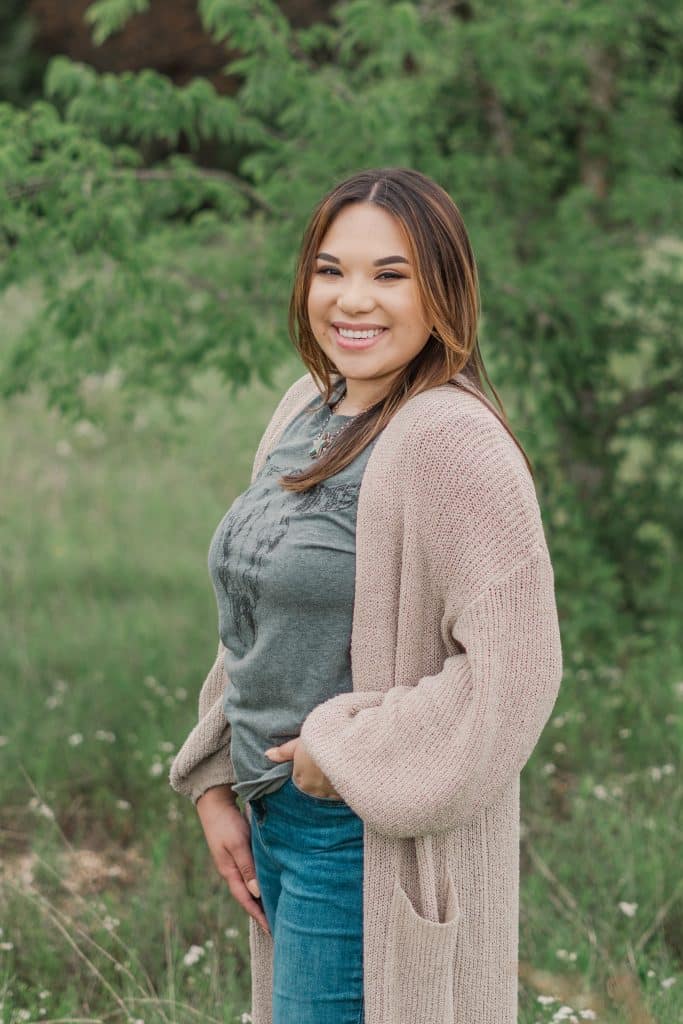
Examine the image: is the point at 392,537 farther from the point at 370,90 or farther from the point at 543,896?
the point at 370,90

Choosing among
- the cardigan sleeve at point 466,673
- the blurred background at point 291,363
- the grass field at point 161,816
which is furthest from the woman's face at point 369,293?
the blurred background at point 291,363

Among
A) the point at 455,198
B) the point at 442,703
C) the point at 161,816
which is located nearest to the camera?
the point at 442,703

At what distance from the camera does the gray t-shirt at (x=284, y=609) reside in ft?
6.51

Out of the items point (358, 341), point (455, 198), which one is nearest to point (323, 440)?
point (358, 341)

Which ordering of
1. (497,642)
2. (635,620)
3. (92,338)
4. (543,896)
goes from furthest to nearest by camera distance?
(635,620), (92,338), (543,896), (497,642)

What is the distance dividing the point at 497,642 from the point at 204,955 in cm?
186

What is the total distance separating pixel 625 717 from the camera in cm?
502

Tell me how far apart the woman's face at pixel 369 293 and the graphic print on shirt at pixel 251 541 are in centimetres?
21

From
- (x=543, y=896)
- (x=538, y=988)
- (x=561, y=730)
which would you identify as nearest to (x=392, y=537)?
(x=538, y=988)

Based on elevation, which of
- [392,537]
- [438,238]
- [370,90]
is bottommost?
[392,537]

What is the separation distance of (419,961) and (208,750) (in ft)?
2.00

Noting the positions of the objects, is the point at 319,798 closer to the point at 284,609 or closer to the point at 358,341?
the point at 284,609

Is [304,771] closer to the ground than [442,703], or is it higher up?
closer to the ground

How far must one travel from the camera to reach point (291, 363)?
5566 millimetres
